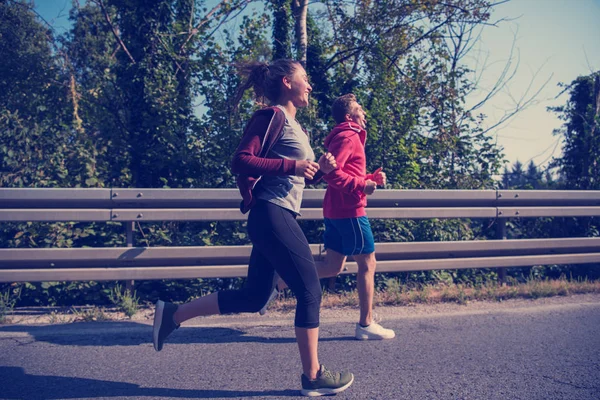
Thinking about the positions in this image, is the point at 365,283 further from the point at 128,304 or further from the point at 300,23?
the point at 300,23

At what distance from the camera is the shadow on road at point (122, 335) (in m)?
3.67

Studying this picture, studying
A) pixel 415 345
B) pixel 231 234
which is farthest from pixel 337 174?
pixel 231 234

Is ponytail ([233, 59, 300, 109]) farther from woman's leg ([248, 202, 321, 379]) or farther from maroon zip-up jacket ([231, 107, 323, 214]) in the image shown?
woman's leg ([248, 202, 321, 379])

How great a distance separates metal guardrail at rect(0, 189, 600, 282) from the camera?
427 cm

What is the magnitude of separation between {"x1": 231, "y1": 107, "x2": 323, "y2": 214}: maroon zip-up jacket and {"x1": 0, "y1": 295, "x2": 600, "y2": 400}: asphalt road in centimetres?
110

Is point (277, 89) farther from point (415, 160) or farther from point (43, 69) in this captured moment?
point (43, 69)

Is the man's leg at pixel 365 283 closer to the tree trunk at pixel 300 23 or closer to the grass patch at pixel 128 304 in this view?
the grass patch at pixel 128 304

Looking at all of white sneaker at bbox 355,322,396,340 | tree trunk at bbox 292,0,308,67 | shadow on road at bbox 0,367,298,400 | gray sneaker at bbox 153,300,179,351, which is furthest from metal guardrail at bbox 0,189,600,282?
tree trunk at bbox 292,0,308,67

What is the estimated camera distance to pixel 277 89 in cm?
294

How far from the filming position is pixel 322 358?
335cm

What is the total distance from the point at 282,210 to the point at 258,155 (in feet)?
1.09

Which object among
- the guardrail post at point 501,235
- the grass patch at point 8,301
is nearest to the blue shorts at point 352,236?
the guardrail post at point 501,235

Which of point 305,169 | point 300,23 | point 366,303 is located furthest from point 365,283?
point 300,23

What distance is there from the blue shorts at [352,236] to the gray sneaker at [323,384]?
3.66 feet
